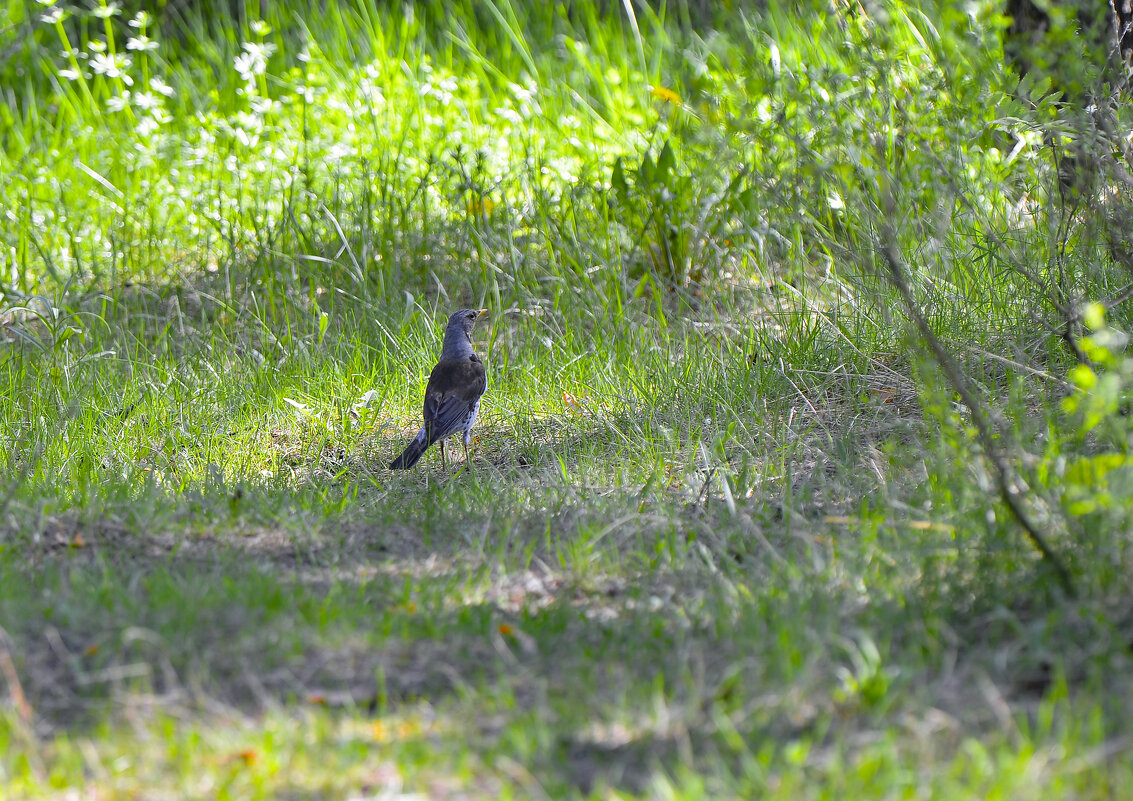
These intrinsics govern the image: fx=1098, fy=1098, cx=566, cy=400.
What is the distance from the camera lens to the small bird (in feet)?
15.0

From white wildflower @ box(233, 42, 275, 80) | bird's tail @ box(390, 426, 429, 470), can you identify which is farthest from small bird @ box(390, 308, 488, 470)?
white wildflower @ box(233, 42, 275, 80)

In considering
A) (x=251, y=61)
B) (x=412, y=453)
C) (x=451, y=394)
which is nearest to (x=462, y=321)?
(x=451, y=394)

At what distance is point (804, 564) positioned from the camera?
10.1 ft

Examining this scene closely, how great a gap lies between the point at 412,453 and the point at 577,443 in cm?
70

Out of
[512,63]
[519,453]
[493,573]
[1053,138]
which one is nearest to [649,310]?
[519,453]

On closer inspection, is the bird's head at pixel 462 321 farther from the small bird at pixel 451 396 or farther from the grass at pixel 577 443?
the grass at pixel 577 443

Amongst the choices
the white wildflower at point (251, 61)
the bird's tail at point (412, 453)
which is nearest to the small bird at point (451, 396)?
the bird's tail at point (412, 453)

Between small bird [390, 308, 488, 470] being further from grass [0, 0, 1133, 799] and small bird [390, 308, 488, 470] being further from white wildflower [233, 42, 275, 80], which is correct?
white wildflower [233, 42, 275, 80]

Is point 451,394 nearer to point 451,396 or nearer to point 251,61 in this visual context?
point 451,396

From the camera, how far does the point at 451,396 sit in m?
4.70

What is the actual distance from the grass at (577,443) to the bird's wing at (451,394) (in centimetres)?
22

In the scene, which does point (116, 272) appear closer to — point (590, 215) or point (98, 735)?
point (590, 215)

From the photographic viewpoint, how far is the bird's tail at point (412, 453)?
453 centimetres

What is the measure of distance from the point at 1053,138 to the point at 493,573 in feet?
9.20
